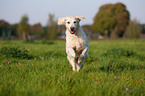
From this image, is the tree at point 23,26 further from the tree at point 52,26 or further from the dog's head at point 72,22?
the dog's head at point 72,22

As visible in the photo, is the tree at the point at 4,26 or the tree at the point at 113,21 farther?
the tree at the point at 4,26

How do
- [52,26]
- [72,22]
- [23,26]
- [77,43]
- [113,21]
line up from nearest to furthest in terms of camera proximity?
[72,22]
[77,43]
[52,26]
[23,26]
[113,21]

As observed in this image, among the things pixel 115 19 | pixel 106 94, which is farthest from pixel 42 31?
pixel 106 94

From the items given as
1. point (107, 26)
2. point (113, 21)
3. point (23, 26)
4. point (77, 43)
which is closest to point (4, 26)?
point (23, 26)

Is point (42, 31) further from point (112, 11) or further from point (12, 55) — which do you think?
point (12, 55)

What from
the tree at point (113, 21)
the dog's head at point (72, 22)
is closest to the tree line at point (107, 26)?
the tree at point (113, 21)

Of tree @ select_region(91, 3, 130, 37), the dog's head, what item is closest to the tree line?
tree @ select_region(91, 3, 130, 37)

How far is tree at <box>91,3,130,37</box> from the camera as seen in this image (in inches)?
1736

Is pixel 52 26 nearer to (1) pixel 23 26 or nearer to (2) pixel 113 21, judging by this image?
(1) pixel 23 26

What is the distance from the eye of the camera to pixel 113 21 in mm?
44031

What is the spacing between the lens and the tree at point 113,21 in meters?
44.1

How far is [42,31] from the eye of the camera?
4544 centimetres

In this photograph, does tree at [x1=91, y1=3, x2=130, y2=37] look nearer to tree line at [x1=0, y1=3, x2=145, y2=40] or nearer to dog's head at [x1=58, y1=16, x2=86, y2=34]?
tree line at [x1=0, y1=3, x2=145, y2=40]

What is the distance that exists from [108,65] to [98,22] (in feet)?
144
